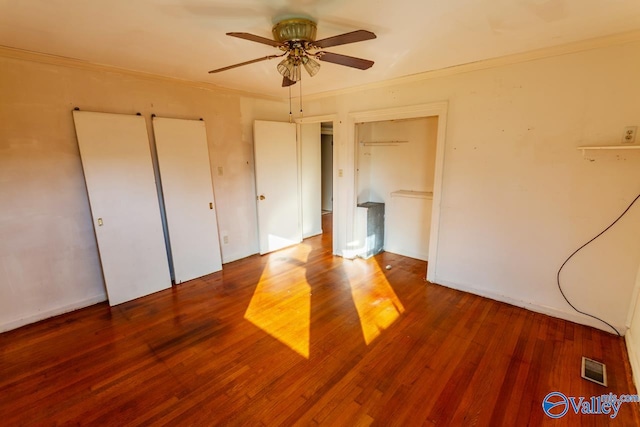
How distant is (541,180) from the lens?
98.5 inches

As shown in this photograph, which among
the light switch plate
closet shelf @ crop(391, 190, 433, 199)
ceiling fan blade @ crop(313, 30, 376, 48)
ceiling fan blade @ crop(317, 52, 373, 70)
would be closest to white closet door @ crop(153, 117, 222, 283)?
ceiling fan blade @ crop(317, 52, 373, 70)

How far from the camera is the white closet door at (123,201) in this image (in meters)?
2.70

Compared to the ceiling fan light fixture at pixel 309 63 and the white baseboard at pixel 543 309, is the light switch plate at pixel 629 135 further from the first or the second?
the ceiling fan light fixture at pixel 309 63

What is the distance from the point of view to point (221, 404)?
1.76 meters

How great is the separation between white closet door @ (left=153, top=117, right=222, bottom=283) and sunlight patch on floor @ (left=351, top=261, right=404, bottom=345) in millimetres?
1968

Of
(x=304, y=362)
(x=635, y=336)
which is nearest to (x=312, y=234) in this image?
(x=304, y=362)

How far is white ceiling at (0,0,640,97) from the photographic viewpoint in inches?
63.1

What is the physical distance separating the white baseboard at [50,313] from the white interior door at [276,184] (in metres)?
2.06

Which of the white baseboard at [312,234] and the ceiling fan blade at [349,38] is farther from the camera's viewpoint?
the white baseboard at [312,234]

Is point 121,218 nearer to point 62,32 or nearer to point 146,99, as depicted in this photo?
point 146,99

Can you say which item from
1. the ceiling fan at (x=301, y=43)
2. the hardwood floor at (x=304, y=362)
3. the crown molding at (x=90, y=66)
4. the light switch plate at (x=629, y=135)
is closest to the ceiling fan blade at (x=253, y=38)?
the ceiling fan at (x=301, y=43)

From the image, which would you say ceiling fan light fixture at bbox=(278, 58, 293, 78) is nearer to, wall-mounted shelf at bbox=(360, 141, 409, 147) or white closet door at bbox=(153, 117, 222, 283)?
white closet door at bbox=(153, 117, 222, 283)

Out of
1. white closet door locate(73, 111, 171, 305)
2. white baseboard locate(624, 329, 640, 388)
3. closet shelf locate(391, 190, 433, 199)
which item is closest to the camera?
white baseboard locate(624, 329, 640, 388)

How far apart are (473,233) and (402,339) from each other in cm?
141
